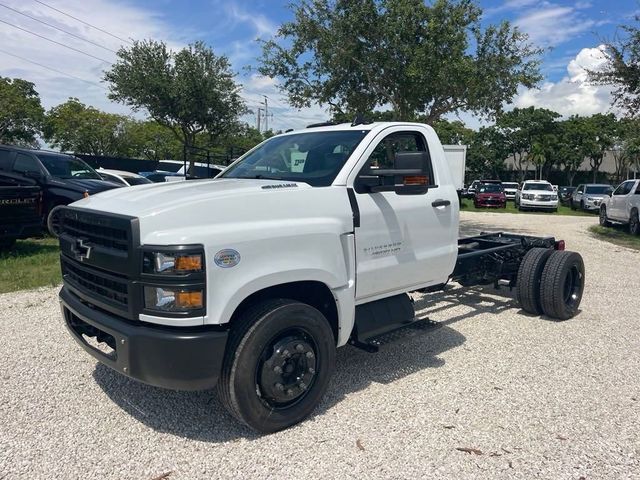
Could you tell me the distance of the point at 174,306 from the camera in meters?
3.04

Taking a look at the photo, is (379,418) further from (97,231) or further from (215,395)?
(97,231)

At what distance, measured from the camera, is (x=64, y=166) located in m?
11.9

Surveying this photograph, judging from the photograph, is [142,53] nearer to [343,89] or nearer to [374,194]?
[343,89]

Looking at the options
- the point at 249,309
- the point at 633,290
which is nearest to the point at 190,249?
the point at 249,309

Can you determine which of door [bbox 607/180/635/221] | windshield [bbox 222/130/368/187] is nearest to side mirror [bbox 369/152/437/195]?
windshield [bbox 222/130/368/187]

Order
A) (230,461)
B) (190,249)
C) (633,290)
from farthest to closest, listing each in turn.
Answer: (633,290)
(230,461)
(190,249)

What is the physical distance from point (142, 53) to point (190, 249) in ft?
80.3

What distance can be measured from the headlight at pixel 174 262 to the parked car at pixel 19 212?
7.35 m

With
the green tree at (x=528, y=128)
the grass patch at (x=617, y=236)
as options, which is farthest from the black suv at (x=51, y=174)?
the green tree at (x=528, y=128)

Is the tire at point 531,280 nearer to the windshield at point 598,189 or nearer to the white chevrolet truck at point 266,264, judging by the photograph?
the white chevrolet truck at point 266,264

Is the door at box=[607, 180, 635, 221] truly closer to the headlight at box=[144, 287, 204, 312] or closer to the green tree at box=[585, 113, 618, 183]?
the headlight at box=[144, 287, 204, 312]

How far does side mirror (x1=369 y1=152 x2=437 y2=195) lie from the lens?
3.94 meters

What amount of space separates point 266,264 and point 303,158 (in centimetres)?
139

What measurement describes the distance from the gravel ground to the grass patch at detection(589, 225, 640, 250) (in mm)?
10292
